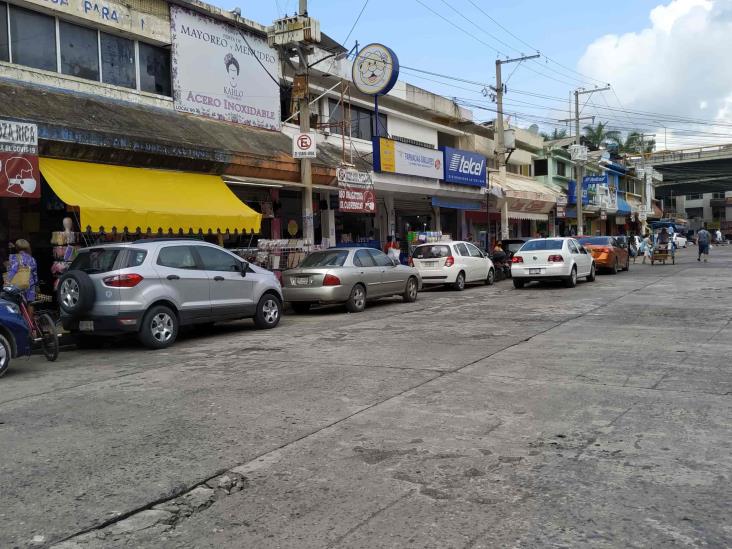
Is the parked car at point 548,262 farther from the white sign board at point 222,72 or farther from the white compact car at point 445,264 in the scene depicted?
the white sign board at point 222,72

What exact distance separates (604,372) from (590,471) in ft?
10.9

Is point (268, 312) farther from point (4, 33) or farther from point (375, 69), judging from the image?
point (375, 69)

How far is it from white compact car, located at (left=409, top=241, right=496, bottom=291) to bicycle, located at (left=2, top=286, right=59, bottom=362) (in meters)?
12.5

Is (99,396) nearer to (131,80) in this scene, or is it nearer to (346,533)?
(346,533)

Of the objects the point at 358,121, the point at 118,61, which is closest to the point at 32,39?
the point at 118,61

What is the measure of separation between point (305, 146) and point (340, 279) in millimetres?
4550

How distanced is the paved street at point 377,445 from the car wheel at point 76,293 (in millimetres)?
775

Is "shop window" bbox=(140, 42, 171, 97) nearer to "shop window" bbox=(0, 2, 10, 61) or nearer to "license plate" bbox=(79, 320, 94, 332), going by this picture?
"shop window" bbox=(0, 2, 10, 61)

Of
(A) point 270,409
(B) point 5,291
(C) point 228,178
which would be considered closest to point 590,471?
(A) point 270,409

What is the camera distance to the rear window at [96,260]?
985 centimetres

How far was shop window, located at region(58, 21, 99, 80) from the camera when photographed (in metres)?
14.6

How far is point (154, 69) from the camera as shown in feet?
54.5

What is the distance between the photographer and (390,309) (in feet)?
49.4

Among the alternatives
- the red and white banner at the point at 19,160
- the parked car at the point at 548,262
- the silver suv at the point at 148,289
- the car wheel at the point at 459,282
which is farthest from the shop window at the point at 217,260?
the parked car at the point at 548,262
